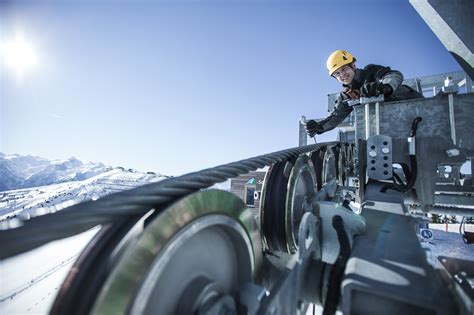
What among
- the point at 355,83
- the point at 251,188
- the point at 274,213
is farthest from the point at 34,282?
the point at 355,83

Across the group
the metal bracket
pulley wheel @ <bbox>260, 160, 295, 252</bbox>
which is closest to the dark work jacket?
the metal bracket

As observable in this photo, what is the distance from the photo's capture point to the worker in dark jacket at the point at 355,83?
3828 millimetres

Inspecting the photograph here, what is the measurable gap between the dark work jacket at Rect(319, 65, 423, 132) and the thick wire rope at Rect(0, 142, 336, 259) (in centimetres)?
423

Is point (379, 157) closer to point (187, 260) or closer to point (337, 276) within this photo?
point (337, 276)

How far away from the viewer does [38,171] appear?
16925 centimetres

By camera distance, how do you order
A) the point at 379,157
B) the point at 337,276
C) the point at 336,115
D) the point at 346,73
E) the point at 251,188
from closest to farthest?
the point at 337,276
the point at 379,157
the point at 346,73
the point at 336,115
the point at 251,188

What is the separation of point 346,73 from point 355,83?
0.29 m

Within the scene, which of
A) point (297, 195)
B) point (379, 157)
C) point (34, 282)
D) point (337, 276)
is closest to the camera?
point (337, 276)

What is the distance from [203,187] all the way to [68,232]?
482 millimetres

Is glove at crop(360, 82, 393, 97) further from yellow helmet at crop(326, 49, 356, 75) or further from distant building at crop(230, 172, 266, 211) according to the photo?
distant building at crop(230, 172, 266, 211)

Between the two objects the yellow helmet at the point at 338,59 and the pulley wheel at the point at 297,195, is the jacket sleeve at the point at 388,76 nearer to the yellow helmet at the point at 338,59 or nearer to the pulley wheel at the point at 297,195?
the yellow helmet at the point at 338,59

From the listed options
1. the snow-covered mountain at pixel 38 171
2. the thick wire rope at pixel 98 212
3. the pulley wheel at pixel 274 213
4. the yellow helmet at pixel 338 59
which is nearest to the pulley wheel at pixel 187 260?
the thick wire rope at pixel 98 212

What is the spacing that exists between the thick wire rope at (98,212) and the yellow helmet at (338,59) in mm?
4570

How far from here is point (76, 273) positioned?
689 millimetres
